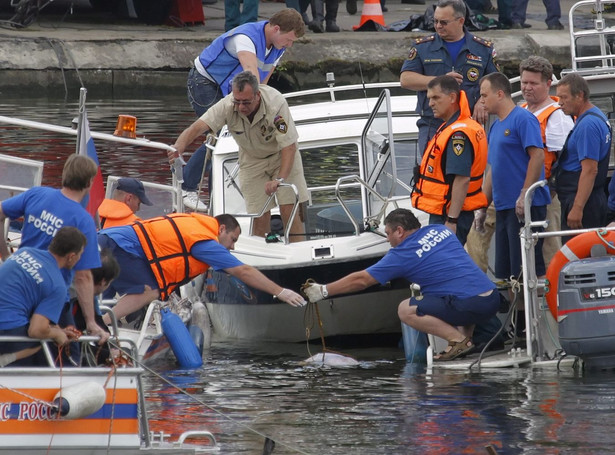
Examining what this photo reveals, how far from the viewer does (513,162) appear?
9227 mm

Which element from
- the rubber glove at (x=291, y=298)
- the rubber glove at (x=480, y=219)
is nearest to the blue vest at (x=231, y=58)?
the rubber glove at (x=480, y=219)

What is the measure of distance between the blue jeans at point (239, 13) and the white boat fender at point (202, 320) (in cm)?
1140

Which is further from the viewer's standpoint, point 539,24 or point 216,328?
point 539,24

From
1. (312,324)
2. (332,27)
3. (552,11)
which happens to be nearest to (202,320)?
(312,324)

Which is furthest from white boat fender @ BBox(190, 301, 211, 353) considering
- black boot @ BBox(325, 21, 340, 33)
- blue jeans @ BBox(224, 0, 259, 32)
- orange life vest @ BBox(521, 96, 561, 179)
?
black boot @ BBox(325, 21, 340, 33)

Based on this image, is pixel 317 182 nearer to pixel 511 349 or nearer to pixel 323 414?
pixel 511 349

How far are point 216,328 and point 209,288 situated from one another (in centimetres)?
33

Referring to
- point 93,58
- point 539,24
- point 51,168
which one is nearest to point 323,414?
point 51,168

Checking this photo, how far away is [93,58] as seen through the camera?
22328mm

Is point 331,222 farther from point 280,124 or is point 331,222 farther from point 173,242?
point 173,242

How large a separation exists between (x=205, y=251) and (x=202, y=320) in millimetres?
1280

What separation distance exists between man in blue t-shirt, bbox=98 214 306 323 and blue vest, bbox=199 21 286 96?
90.6 inches

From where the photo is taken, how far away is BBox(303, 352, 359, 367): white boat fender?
9.63 metres

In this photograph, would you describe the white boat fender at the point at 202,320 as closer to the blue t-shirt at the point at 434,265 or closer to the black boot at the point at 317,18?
the blue t-shirt at the point at 434,265
